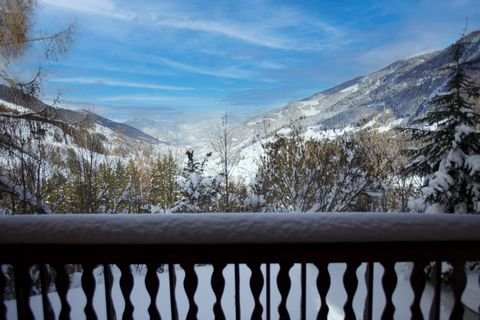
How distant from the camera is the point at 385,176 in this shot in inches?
330

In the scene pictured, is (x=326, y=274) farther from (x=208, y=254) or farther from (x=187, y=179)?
(x=187, y=179)

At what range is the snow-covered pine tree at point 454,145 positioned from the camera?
3.97 meters

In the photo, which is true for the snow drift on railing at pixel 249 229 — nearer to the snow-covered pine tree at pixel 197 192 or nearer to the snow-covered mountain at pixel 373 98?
the snow-covered mountain at pixel 373 98

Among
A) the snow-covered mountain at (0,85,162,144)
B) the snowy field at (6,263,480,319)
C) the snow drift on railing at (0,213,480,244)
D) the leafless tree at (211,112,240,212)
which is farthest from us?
the leafless tree at (211,112,240,212)

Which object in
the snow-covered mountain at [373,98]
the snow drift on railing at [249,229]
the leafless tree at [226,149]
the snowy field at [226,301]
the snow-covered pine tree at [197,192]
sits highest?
the snow-covered mountain at [373,98]

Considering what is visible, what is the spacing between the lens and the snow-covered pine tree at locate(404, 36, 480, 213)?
3.97m

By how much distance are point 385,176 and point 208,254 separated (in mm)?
8099

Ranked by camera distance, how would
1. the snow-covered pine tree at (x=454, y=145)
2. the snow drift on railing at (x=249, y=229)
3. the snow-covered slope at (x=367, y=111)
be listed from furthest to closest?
the snow-covered slope at (x=367, y=111)
the snow-covered pine tree at (x=454, y=145)
the snow drift on railing at (x=249, y=229)

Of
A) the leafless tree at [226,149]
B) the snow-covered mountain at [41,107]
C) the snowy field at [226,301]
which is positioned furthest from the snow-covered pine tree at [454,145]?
the leafless tree at [226,149]

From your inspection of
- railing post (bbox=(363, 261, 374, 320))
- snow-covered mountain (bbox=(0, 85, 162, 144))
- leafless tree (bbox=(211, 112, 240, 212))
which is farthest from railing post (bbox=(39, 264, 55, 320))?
leafless tree (bbox=(211, 112, 240, 212))

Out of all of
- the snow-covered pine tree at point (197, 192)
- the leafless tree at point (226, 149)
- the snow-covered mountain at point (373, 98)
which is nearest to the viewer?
the snow-covered mountain at point (373, 98)

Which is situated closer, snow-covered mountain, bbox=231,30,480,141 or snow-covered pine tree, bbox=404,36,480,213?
snow-covered pine tree, bbox=404,36,480,213

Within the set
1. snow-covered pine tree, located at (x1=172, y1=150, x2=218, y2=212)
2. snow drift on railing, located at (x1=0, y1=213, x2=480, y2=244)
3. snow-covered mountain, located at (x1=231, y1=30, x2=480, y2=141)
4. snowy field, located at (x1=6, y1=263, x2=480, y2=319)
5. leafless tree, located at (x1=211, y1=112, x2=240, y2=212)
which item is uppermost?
snow-covered mountain, located at (x1=231, y1=30, x2=480, y2=141)

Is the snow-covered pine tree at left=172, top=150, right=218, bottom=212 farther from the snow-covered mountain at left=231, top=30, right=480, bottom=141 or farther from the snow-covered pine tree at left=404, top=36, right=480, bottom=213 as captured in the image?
the snow-covered pine tree at left=404, top=36, right=480, bottom=213
